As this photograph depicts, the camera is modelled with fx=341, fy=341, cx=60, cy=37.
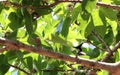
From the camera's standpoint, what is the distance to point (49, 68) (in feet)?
6.25

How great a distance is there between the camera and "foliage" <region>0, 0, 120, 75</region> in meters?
1.48

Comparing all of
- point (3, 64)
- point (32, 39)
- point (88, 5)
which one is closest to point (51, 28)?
point (32, 39)

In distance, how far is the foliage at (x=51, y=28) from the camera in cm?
148

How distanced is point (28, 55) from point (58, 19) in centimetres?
27

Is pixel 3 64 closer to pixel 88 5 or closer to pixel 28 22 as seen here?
pixel 28 22

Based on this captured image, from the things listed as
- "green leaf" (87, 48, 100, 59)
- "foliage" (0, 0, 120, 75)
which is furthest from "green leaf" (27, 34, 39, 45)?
"green leaf" (87, 48, 100, 59)

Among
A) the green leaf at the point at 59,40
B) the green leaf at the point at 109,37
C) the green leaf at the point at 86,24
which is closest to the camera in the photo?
the green leaf at the point at 86,24

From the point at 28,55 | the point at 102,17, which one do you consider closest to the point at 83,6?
the point at 102,17

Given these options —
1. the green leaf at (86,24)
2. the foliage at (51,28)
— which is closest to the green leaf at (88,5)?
the foliage at (51,28)

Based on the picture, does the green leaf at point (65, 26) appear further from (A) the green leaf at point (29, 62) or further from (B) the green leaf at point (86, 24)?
(A) the green leaf at point (29, 62)

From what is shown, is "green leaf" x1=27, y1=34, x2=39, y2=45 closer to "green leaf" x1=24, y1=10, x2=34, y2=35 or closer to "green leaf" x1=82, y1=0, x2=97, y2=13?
"green leaf" x1=24, y1=10, x2=34, y2=35

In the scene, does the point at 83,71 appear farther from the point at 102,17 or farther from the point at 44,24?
the point at 102,17

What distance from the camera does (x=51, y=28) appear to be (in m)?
1.76

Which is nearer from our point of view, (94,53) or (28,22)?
(28,22)
